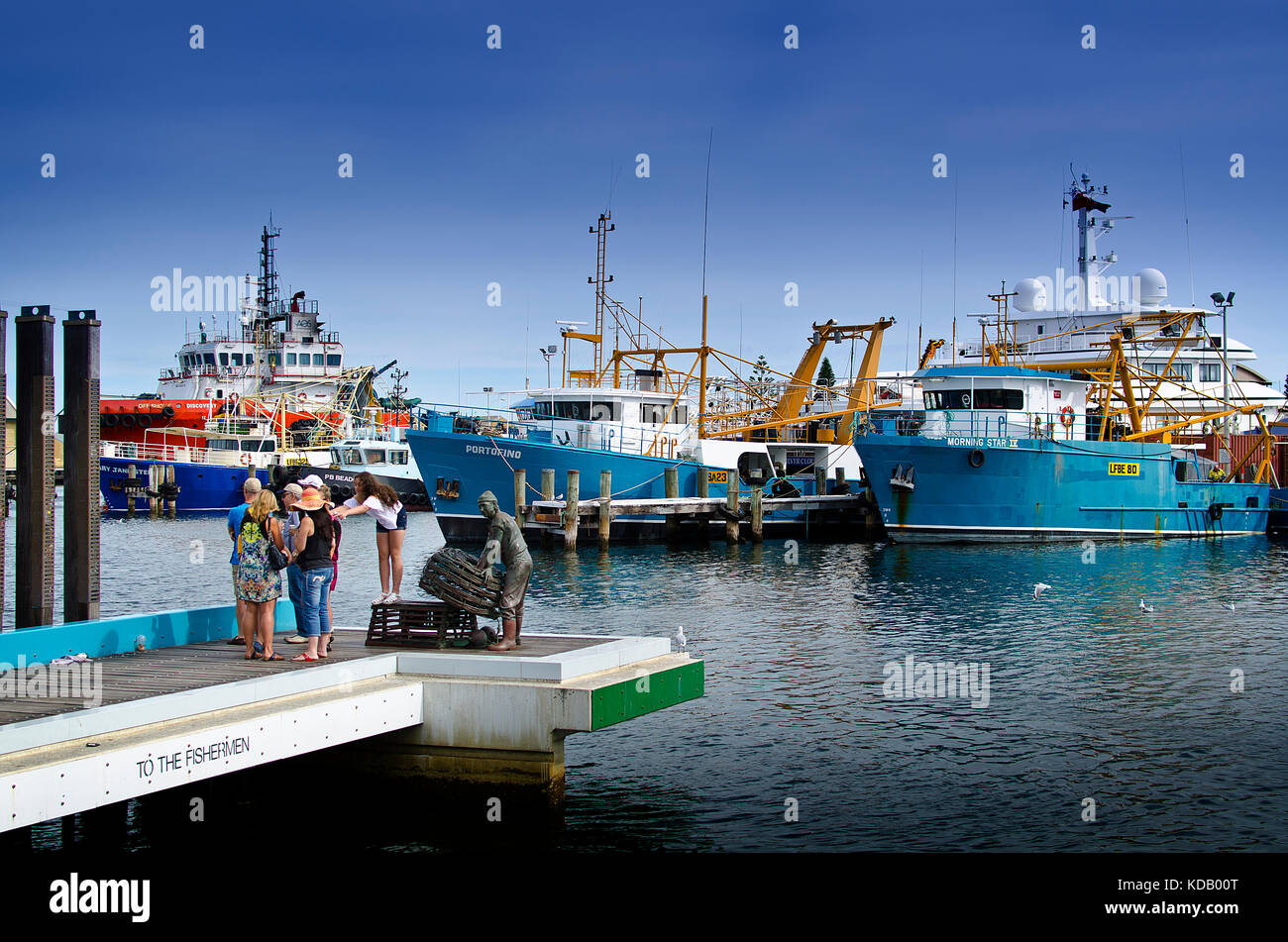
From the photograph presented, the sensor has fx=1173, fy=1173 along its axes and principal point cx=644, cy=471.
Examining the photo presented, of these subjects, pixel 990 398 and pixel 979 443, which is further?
pixel 990 398

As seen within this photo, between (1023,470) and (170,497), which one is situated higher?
(1023,470)

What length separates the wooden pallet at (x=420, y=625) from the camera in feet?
31.3

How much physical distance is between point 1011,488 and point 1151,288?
2373 cm

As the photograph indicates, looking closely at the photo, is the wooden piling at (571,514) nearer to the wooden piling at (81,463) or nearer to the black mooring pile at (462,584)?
the wooden piling at (81,463)

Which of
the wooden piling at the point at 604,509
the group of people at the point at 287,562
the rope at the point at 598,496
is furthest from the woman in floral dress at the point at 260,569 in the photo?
the rope at the point at 598,496

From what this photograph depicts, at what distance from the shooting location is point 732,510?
36969 mm

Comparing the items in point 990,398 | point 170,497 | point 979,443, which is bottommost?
point 170,497

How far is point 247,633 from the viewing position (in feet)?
30.8

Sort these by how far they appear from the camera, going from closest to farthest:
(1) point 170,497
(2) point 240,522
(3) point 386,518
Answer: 1. (2) point 240,522
2. (3) point 386,518
3. (1) point 170,497

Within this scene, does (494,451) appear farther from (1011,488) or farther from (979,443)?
(1011,488)

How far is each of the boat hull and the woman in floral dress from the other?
3020 cm

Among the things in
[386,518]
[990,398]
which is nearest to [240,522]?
[386,518]
